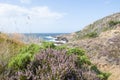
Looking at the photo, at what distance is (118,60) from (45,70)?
6.17m

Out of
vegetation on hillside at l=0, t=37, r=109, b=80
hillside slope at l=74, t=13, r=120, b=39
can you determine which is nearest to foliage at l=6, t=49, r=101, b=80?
vegetation on hillside at l=0, t=37, r=109, b=80

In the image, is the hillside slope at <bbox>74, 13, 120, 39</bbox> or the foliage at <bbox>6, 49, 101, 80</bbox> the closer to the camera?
the foliage at <bbox>6, 49, 101, 80</bbox>

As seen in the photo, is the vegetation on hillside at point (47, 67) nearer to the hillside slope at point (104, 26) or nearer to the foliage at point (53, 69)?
the foliage at point (53, 69)

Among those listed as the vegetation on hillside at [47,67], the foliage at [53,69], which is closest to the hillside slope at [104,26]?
the vegetation on hillside at [47,67]

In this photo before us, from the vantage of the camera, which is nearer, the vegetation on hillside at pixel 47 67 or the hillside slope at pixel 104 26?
the vegetation on hillside at pixel 47 67

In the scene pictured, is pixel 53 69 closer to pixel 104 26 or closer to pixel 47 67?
pixel 47 67

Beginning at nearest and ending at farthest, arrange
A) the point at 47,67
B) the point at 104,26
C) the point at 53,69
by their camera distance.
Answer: the point at 53,69
the point at 47,67
the point at 104,26

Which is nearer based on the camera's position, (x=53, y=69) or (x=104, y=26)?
(x=53, y=69)

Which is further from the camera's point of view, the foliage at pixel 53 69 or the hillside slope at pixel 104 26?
the hillside slope at pixel 104 26

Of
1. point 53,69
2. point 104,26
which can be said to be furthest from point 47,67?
point 104,26

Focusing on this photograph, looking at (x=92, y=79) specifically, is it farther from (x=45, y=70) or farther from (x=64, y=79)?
(x=45, y=70)

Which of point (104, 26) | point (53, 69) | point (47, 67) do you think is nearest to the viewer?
point (53, 69)

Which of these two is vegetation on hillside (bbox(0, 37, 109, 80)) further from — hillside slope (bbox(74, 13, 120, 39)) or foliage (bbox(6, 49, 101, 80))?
hillside slope (bbox(74, 13, 120, 39))

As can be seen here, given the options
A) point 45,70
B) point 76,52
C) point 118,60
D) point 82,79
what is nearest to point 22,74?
point 45,70
